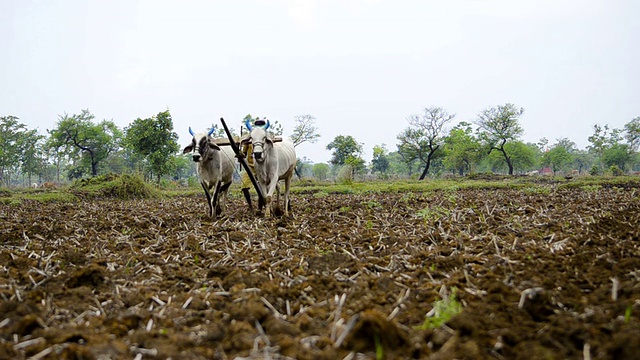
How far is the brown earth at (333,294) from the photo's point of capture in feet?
6.76

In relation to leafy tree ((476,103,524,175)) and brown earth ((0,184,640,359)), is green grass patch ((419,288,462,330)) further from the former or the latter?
leafy tree ((476,103,524,175))

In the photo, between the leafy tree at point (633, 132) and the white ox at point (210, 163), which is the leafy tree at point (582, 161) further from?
the white ox at point (210, 163)

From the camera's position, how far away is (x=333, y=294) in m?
3.06

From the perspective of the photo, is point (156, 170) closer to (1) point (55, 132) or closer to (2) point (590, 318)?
(1) point (55, 132)

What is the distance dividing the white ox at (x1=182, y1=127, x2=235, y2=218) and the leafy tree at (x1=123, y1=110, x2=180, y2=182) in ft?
69.9

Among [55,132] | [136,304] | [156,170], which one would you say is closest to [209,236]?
[136,304]

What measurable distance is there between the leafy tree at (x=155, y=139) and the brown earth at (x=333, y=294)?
78.1ft

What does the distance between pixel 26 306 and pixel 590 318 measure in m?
3.57

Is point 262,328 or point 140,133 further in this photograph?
point 140,133

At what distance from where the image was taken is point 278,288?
10.1 ft

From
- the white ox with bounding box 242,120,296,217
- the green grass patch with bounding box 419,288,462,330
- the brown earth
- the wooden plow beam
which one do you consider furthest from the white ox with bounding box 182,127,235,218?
the green grass patch with bounding box 419,288,462,330

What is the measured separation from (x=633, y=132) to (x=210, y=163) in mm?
68683

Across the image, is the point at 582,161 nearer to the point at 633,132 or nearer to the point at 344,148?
the point at 633,132

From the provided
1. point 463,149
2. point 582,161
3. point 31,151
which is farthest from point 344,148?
point 582,161
